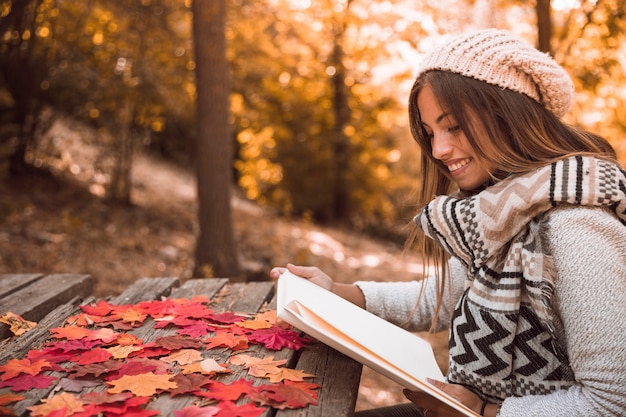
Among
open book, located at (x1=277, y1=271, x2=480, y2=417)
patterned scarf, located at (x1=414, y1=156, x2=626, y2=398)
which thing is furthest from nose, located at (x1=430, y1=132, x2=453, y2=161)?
open book, located at (x1=277, y1=271, x2=480, y2=417)

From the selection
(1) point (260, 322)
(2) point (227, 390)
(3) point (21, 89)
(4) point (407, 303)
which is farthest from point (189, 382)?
(3) point (21, 89)

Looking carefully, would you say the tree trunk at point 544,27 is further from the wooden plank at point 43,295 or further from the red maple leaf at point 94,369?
the red maple leaf at point 94,369

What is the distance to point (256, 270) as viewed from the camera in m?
6.28

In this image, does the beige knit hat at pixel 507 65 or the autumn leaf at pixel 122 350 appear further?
the beige knit hat at pixel 507 65

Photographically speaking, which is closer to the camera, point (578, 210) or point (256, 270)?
point (578, 210)

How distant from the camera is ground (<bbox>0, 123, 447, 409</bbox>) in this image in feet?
18.9

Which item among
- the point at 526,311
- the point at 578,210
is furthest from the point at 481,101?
the point at 526,311

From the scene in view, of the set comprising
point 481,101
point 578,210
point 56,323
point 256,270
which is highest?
point 481,101

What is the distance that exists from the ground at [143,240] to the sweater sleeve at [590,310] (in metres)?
2.93

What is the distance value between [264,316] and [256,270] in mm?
4188

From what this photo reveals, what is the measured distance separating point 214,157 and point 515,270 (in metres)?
4.58

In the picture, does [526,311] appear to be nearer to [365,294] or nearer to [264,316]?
[365,294]

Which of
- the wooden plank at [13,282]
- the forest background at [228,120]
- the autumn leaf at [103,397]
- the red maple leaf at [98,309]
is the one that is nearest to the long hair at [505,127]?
the autumn leaf at [103,397]

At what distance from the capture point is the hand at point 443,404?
158 cm
